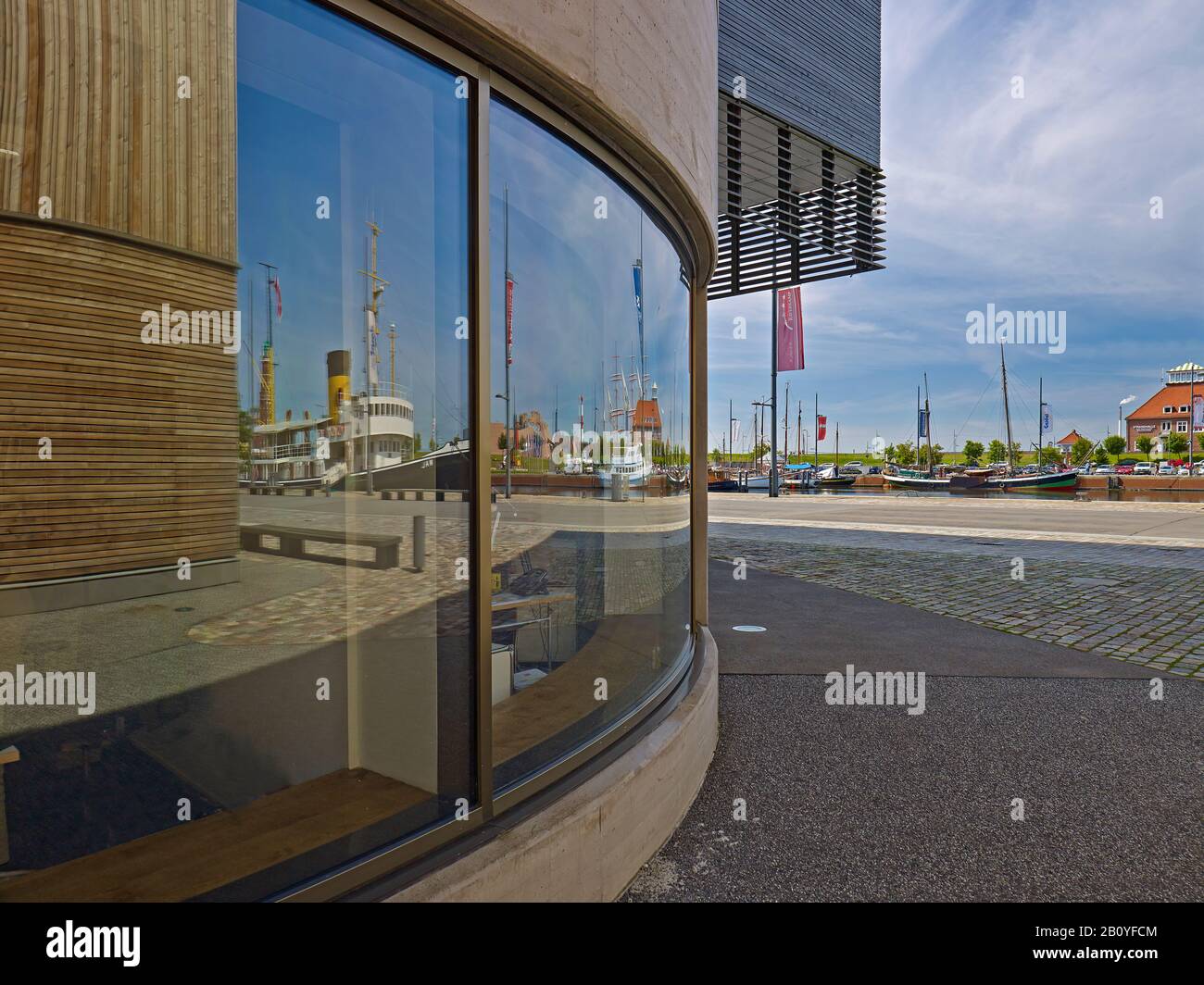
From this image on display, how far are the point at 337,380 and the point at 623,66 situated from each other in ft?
6.31

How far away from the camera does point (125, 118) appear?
2443 mm

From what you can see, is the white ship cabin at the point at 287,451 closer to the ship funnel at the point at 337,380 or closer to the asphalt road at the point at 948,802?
the ship funnel at the point at 337,380

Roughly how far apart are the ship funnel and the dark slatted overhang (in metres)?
14.3

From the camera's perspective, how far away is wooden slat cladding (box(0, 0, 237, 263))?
227cm

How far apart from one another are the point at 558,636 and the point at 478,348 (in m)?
1.39

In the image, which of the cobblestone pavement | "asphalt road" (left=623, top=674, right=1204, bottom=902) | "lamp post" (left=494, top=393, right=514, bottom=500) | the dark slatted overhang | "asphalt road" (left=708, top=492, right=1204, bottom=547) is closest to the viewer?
"lamp post" (left=494, top=393, right=514, bottom=500)

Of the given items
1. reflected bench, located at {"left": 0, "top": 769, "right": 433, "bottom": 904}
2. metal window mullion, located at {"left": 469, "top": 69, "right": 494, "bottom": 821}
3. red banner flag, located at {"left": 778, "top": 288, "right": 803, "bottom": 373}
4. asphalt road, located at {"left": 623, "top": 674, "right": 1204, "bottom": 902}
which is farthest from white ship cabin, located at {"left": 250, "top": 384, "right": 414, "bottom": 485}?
red banner flag, located at {"left": 778, "top": 288, "right": 803, "bottom": 373}

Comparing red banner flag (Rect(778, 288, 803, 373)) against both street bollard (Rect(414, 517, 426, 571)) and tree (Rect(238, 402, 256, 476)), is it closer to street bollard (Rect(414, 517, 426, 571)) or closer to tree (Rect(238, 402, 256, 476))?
street bollard (Rect(414, 517, 426, 571))

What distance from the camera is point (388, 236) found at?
2.68 meters

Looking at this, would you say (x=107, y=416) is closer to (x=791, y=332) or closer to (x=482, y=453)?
(x=482, y=453)

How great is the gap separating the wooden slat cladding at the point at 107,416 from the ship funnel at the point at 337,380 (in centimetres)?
29

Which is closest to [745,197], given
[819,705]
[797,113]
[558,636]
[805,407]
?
[797,113]

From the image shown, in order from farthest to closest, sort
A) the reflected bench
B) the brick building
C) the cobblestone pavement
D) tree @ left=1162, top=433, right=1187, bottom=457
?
the brick building, tree @ left=1162, top=433, right=1187, bottom=457, the cobblestone pavement, the reflected bench
